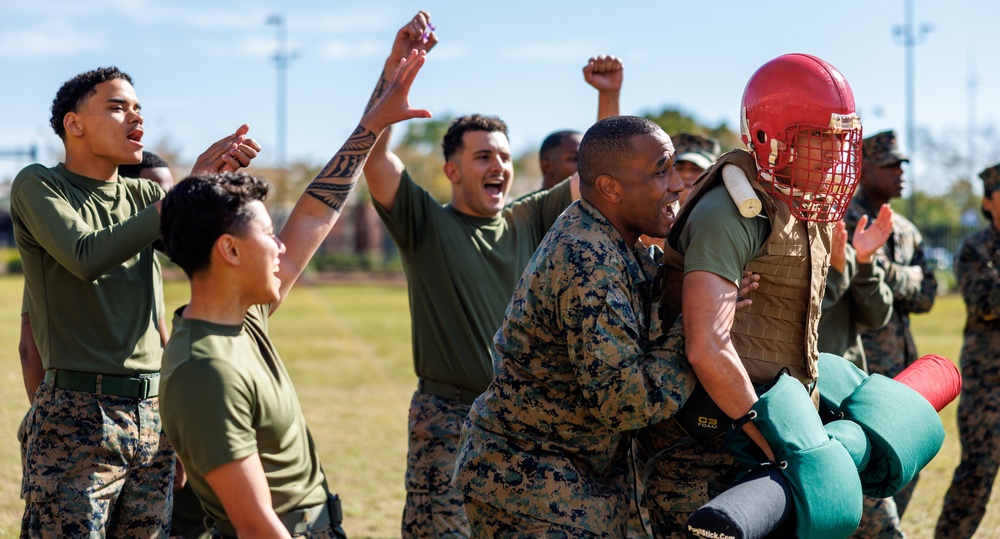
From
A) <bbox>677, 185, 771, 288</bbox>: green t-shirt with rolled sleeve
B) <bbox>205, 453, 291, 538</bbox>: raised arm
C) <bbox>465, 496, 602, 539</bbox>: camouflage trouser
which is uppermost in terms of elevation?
<bbox>677, 185, 771, 288</bbox>: green t-shirt with rolled sleeve

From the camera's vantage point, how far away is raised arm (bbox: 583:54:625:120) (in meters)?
5.55

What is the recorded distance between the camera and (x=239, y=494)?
9.65 feet

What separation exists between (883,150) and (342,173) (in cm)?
471

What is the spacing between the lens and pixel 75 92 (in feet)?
15.4

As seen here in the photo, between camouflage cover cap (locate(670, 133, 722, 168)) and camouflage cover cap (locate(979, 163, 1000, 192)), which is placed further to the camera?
camouflage cover cap (locate(670, 133, 722, 168))

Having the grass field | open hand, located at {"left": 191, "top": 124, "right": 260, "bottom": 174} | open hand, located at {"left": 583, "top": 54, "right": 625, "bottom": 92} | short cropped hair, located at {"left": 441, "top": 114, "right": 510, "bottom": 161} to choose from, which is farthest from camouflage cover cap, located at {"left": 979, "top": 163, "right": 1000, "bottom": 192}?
open hand, located at {"left": 191, "top": 124, "right": 260, "bottom": 174}

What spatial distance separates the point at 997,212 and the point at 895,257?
922 mm

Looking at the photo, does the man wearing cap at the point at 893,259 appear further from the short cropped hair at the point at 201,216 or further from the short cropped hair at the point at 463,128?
the short cropped hair at the point at 201,216

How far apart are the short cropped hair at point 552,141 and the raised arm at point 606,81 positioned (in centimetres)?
187

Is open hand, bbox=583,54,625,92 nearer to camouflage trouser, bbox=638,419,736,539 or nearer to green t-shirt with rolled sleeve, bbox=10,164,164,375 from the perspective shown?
camouflage trouser, bbox=638,419,736,539

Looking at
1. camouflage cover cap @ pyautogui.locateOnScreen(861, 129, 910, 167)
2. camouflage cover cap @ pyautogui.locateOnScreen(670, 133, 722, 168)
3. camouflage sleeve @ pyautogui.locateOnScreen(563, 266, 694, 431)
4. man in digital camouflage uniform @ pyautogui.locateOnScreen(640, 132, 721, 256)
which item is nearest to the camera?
camouflage sleeve @ pyautogui.locateOnScreen(563, 266, 694, 431)

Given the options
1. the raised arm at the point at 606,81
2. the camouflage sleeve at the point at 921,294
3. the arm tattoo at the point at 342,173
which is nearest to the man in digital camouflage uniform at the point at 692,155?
the raised arm at the point at 606,81

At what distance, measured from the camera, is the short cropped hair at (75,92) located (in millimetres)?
4691

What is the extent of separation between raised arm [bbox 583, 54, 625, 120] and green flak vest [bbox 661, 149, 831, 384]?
1788mm
